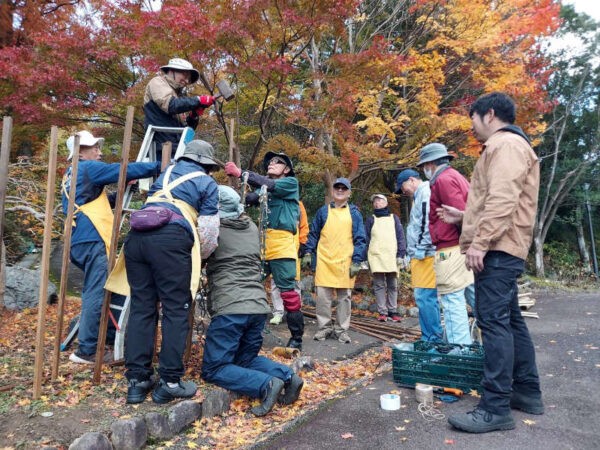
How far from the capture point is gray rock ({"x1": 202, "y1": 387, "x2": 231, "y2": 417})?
3.14 m

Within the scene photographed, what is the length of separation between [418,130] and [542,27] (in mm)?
5033

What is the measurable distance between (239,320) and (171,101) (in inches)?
86.7

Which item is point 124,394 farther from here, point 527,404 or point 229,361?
point 527,404

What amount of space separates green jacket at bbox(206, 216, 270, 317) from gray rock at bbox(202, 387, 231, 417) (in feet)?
1.92

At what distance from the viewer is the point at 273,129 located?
11.8 meters

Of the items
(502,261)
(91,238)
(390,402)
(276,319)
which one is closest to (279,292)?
(276,319)

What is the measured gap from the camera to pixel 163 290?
3125 millimetres

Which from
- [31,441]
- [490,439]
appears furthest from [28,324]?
[490,439]

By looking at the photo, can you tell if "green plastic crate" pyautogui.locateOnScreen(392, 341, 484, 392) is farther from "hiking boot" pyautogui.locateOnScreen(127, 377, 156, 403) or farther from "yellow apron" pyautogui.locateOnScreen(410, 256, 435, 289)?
"hiking boot" pyautogui.locateOnScreen(127, 377, 156, 403)

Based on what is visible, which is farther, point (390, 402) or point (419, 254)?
point (419, 254)

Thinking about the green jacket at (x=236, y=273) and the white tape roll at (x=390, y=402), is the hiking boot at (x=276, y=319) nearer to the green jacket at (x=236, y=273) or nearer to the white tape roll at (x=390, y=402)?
the green jacket at (x=236, y=273)

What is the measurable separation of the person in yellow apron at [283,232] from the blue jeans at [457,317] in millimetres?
1634

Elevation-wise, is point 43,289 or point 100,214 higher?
point 100,214

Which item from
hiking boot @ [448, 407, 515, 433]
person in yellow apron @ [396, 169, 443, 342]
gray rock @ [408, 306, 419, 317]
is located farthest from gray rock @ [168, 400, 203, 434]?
gray rock @ [408, 306, 419, 317]
